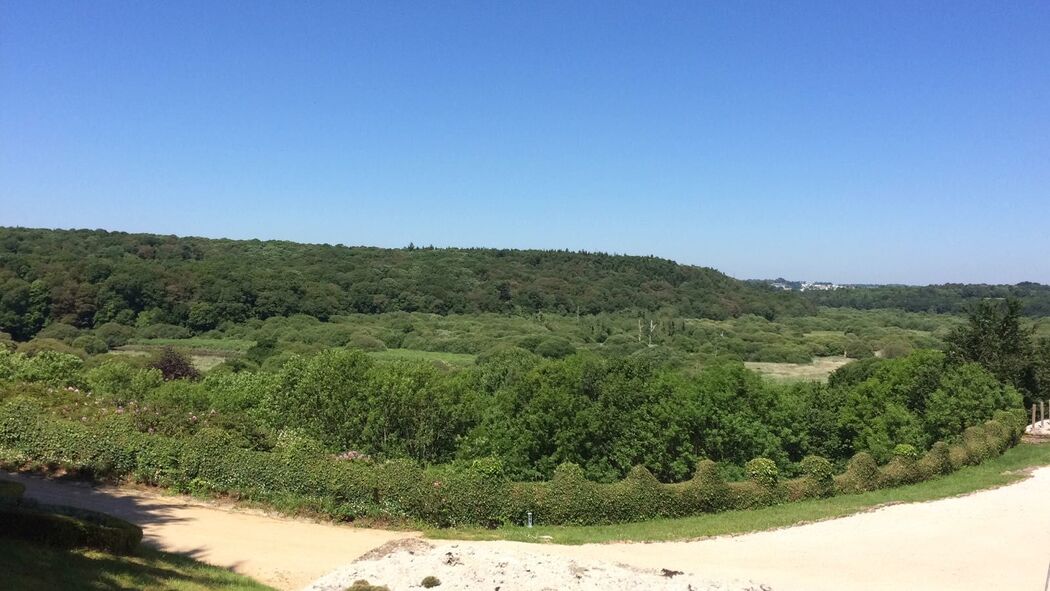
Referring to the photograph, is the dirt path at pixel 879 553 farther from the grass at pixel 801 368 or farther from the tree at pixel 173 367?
the grass at pixel 801 368

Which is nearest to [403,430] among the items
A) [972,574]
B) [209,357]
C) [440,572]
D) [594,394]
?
[594,394]

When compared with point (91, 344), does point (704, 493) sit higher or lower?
lower

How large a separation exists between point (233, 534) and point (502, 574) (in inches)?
302

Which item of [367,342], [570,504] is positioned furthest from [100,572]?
[367,342]

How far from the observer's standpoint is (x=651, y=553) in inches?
579

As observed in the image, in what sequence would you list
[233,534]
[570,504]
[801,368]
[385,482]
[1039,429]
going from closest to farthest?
[233,534]
[385,482]
[570,504]
[1039,429]
[801,368]

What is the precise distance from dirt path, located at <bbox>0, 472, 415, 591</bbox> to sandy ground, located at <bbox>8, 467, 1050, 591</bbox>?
25 mm

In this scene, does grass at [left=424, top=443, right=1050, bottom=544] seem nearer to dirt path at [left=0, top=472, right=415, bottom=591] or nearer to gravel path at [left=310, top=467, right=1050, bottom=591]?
gravel path at [left=310, top=467, right=1050, bottom=591]

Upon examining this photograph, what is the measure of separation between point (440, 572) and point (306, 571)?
3594mm

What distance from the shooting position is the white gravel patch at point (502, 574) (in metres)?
10.8

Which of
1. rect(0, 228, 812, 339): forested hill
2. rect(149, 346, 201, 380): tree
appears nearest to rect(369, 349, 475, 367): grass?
rect(0, 228, 812, 339): forested hill

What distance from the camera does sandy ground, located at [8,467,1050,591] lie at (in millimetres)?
11320

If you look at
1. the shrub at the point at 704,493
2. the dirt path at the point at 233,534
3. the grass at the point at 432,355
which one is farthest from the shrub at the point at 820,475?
the grass at the point at 432,355

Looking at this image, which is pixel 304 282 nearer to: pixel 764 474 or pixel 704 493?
pixel 764 474
